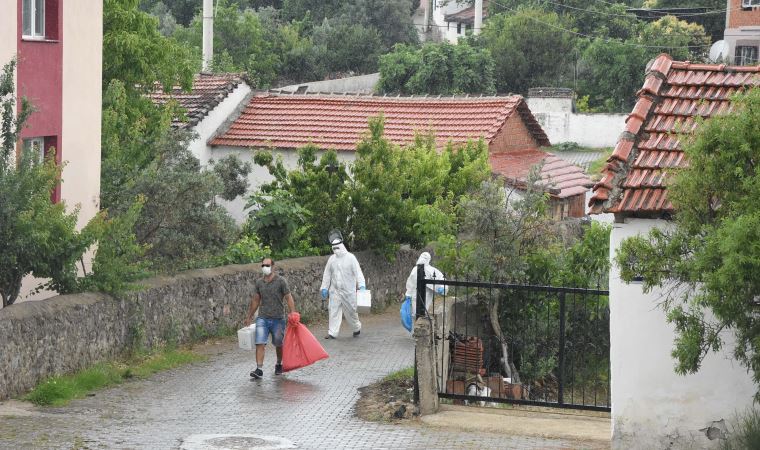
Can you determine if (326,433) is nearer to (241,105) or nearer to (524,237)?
(524,237)

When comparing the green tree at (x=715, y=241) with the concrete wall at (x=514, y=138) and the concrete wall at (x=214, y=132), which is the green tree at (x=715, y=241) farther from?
the concrete wall at (x=514, y=138)

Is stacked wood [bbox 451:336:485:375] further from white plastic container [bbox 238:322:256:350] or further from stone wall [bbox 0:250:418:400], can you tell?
stone wall [bbox 0:250:418:400]

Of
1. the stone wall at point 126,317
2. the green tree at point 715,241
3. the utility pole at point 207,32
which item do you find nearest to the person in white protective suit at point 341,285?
the stone wall at point 126,317

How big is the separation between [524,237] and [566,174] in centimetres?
1533

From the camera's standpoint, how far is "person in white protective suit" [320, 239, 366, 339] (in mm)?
21094

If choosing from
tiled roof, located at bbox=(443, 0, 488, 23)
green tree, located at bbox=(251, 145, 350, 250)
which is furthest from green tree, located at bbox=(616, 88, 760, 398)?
tiled roof, located at bbox=(443, 0, 488, 23)

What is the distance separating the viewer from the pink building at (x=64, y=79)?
20.5 metres

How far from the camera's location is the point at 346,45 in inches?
2424

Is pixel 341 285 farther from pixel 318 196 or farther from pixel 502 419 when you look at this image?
pixel 502 419

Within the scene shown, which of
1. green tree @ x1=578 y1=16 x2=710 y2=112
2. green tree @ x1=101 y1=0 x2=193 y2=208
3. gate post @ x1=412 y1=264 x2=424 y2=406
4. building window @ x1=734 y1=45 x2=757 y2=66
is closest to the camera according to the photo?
gate post @ x1=412 y1=264 x2=424 y2=406

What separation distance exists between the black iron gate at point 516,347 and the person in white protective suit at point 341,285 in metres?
2.90

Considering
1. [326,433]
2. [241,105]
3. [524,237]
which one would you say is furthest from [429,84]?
[326,433]

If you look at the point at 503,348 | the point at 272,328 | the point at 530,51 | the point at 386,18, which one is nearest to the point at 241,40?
the point at 530,51

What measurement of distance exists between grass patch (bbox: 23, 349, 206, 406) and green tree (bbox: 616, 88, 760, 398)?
7053 mm
